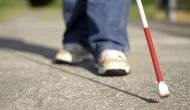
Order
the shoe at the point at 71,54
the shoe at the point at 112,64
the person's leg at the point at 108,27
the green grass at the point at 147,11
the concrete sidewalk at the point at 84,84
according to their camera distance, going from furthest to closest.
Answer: the green grass at the point at 147,11, the shoe at the point at 71,54, the person's leg at the point at 108,27, the shoe at the point at 112,64, the concrete sidewalk at the point at 84,84

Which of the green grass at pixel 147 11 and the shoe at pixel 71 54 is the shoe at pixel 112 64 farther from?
the green grass at pixel 147 11

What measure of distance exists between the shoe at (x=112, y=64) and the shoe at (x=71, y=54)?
0.37 m

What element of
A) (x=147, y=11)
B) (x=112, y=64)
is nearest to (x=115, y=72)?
(x=112, y=64)

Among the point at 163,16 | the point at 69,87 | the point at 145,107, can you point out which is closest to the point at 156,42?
the point at 69,87

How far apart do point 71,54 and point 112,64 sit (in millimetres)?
586

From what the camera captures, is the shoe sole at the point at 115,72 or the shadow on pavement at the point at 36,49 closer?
the shoe sole at the point at 115,72

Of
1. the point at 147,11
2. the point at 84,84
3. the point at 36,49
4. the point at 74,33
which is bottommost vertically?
the point at 36,49

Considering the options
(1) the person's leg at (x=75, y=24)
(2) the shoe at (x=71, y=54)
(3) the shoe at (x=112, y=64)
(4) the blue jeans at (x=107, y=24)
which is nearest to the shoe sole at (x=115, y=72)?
(3) the shoe at (x=112, y=64)

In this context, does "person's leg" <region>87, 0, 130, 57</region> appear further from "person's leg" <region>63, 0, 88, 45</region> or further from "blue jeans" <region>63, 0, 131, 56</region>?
"person's leg" <region>63, 0, 88, 45</region>

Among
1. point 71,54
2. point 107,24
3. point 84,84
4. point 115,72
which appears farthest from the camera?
point 71,54

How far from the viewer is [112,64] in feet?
10.0

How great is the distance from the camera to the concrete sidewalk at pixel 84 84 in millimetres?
2416

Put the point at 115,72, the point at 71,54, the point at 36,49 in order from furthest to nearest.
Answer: the point at 36,49 → the point at 71,54 → the point at 115,72

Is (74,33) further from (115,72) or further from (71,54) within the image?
(115,72)
